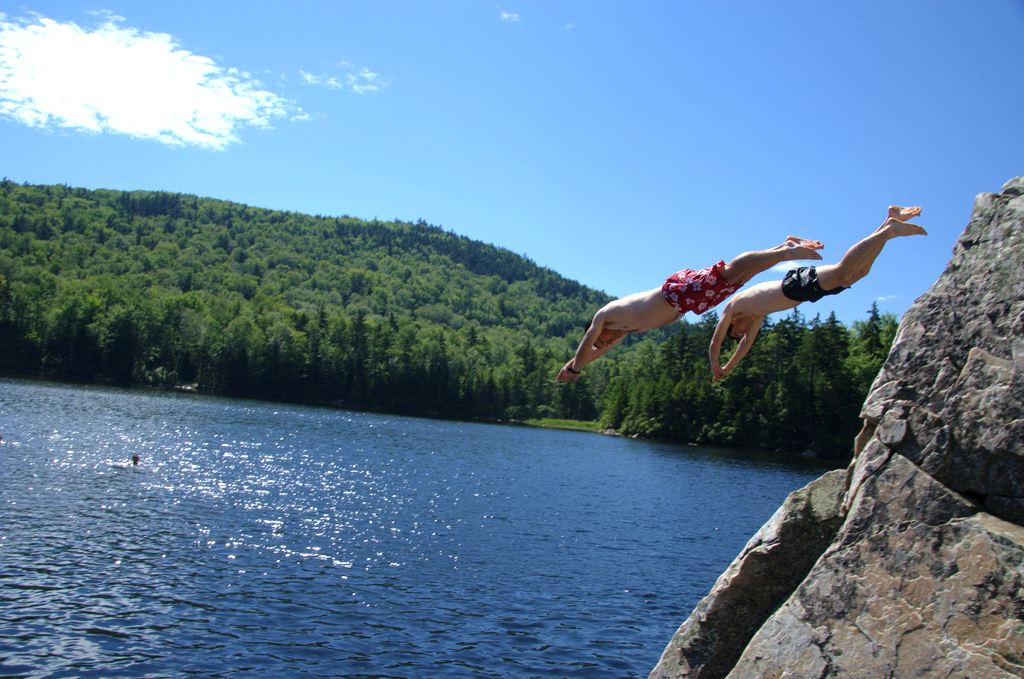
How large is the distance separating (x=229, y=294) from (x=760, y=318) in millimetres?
202020

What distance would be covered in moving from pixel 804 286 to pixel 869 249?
0.66m

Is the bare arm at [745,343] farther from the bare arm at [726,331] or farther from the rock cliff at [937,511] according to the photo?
A: the rock cliff at [937,511]

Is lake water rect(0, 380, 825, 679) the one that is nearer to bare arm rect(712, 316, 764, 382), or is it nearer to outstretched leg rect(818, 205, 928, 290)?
bare arm rect(712, 316, 764, 382)

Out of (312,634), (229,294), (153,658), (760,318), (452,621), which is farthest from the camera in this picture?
(229,294)

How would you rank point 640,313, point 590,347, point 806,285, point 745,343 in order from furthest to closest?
point 745,343 < point 590,347 < point 640,313 < point 806,285

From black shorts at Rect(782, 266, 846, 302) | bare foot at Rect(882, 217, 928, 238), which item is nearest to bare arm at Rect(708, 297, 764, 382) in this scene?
black shorts at Rect(782, 266, 846, 302)

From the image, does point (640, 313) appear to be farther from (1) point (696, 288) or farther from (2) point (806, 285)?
(2) point (806, 285)

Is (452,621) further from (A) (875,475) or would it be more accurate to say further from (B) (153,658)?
(A) (875,475)

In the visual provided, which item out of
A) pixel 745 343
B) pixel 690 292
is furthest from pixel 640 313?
pixel 745 343

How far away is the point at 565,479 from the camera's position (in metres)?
51.9

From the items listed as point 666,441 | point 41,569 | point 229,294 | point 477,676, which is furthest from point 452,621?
point 229,294

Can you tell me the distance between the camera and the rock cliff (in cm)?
585

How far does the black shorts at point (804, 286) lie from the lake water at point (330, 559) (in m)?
13.6

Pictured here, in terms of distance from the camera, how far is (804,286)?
6.68 metres
